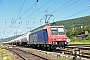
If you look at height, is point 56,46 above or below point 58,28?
below

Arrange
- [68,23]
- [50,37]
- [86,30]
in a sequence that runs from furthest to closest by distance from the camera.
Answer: [68,23]
[86,30]
[50,37]

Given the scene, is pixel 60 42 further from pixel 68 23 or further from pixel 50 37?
pixel 68 23

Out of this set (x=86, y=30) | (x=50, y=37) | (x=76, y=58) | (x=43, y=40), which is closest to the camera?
(x=76, y=58)

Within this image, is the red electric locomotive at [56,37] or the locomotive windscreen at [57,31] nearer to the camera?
the red electric locomotive at [56,37]

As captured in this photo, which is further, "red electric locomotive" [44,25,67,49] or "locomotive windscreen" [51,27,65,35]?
"locomotive windscreen" [51,27,65,35]

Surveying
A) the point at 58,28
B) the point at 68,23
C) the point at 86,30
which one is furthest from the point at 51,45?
the point at 68,23

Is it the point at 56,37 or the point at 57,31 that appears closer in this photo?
the point at 56,37

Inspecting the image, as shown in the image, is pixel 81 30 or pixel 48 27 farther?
pixel 81 30

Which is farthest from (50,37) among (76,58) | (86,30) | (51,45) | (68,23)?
(68,23)

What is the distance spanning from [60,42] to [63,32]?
1371mm

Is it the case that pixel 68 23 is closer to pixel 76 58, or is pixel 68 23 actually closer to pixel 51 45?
pixel 51 45

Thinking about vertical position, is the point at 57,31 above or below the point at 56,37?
above

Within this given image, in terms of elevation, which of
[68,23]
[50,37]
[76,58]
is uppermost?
[68,23]

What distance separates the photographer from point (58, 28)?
79.3 ft
